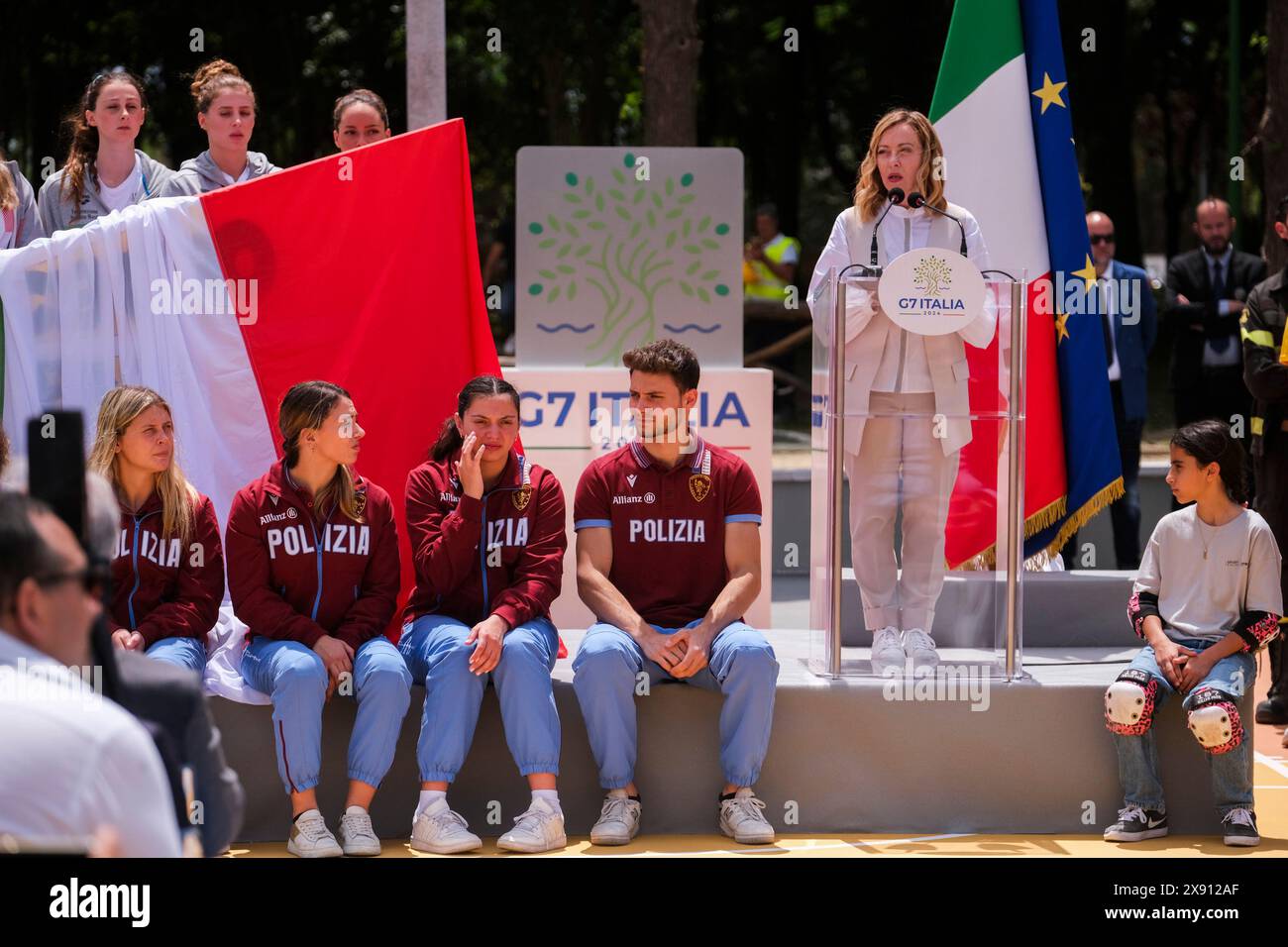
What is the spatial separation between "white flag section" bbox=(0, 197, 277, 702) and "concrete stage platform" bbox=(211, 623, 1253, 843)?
3.51 ft

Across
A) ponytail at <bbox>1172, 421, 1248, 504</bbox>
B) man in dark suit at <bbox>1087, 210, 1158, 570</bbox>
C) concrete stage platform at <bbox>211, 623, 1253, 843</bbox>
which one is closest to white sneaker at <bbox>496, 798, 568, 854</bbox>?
concrete stage platform at <bbox>211, 623, 1253, 843</bbox>

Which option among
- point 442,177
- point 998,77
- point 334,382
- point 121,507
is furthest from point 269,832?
point 998,77

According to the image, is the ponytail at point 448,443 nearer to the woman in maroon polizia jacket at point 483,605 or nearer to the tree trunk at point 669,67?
the woman in maroon polizia jacket at point 483,605

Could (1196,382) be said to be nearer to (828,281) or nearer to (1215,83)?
(828,281)

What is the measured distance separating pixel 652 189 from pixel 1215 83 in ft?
79.7

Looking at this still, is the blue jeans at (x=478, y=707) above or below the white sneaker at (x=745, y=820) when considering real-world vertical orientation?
above

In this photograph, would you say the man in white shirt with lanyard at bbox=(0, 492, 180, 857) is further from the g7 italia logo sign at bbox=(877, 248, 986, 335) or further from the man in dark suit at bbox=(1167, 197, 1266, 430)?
the man in dark suit at bbox=(1167, 197, 1266, 430)

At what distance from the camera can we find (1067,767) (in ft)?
17.6

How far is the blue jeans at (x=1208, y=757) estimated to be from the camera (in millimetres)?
5141

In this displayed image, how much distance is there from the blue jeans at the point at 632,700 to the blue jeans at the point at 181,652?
109 centimetres

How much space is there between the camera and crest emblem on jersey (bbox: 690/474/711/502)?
5.42 m

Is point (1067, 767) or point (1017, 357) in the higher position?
point (1017, 357)

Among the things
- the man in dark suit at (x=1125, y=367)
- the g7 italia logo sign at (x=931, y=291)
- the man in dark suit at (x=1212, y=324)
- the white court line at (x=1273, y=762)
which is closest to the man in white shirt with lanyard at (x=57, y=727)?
the g7 italia logo sign at (x=931, y=291)
